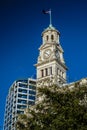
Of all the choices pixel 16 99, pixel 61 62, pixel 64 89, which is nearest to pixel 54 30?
pixel 61 62

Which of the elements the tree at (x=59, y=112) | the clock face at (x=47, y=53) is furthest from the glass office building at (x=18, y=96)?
the tree at (x=59, y=112)

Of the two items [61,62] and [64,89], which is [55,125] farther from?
[61,62]

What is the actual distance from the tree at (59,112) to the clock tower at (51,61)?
72775mm

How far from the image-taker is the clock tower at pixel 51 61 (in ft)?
403

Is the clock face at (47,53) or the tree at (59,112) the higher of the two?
the clock face at (47,53)

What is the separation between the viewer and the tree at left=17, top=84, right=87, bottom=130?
42.0m

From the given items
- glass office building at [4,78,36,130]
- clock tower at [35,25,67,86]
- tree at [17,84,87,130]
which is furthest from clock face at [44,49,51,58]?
tree at [17,84,87,130]

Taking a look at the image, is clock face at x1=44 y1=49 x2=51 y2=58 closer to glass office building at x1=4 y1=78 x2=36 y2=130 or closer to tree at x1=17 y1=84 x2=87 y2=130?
glass office building at x1=4 y1=78 x2=36 y2=130

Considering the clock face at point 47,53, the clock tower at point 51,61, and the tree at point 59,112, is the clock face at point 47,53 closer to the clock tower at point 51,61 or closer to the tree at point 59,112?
the clock tower at point 51,61

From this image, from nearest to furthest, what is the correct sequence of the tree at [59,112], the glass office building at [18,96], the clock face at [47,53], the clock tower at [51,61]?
the tree at [59,112] → the clock tower at [51,61] → the clock face at [47,53] → the glass office building at [18,96]

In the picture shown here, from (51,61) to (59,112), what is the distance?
80153mm

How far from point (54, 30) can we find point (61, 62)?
12.3 metres

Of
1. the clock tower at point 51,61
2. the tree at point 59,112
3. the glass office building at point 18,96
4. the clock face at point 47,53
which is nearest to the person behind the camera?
the tree at point 59,112

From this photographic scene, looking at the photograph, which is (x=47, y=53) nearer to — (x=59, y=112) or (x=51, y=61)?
(x=51, y=61)
